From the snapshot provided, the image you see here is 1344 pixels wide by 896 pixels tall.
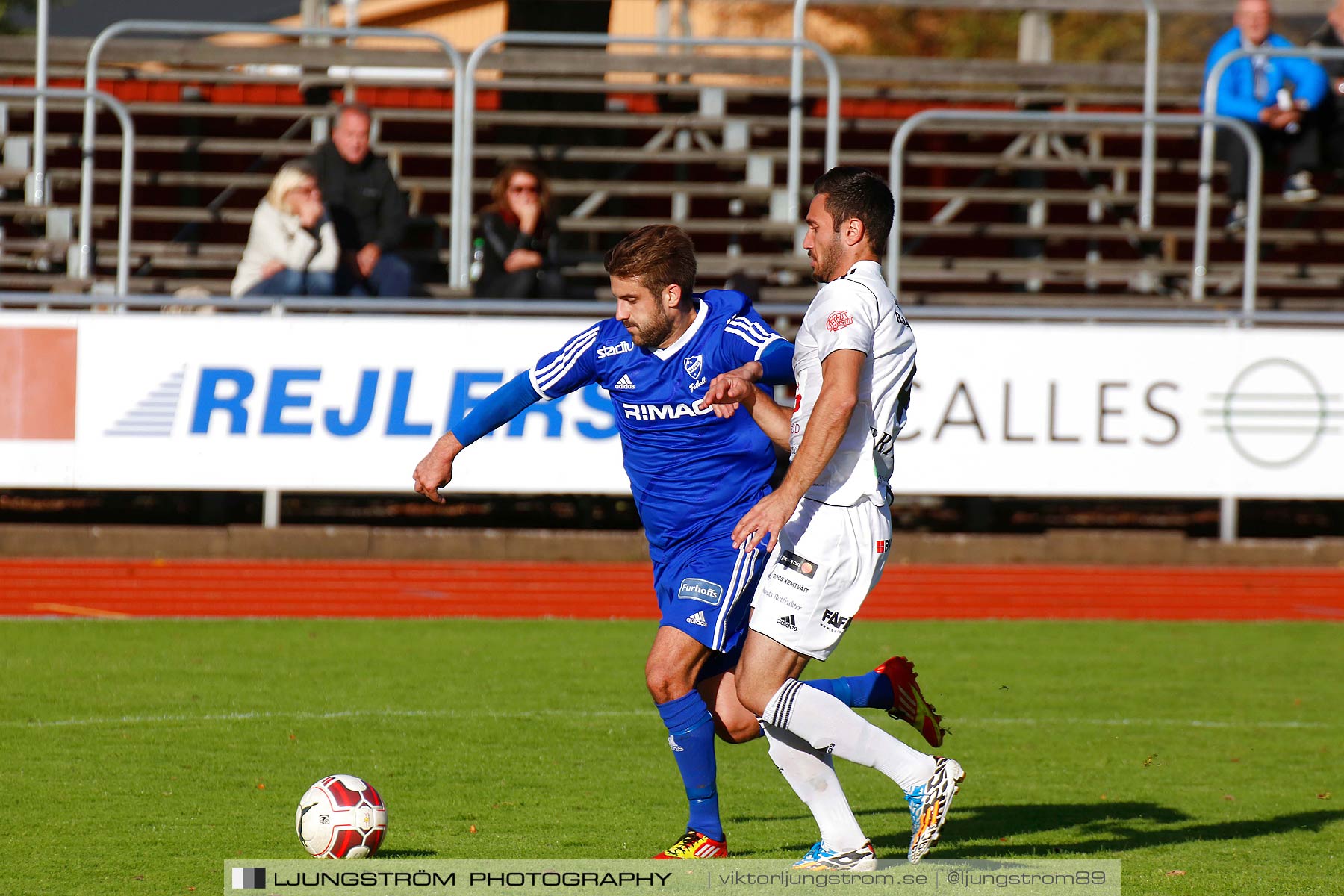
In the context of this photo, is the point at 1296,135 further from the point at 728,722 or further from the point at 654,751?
the point at 728,722

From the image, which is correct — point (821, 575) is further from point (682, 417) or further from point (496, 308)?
point (496, 308)

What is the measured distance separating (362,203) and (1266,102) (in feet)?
28.2

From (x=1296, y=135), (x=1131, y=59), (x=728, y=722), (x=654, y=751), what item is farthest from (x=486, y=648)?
(x=1131, y=59)

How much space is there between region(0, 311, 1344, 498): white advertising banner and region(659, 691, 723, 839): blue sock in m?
7.15

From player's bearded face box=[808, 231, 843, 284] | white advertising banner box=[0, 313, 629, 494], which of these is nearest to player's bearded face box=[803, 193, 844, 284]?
player's bearded face box=[808, 231, 843, 284]

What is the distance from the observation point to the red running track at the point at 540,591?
11375 millimetres

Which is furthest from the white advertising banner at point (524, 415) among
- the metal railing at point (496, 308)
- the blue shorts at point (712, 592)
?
the blue shorts at point (712, 592)

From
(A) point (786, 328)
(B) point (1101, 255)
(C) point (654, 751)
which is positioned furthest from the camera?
(B) point (1101, 255)

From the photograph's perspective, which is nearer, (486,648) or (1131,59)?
(486,648)

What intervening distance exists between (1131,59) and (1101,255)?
70.2 feet

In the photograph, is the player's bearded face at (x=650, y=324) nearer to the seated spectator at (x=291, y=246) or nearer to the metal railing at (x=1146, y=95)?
the seated spectator at (x=291, y=246)

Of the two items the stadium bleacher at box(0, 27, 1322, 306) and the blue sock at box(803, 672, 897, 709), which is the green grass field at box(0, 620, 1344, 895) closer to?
the blue sock at box(803, 672, 897, 709)

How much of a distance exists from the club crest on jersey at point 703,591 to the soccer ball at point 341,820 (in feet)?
3.87

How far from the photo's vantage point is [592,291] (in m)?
14.6
